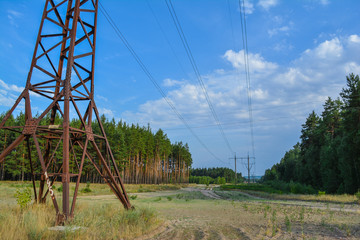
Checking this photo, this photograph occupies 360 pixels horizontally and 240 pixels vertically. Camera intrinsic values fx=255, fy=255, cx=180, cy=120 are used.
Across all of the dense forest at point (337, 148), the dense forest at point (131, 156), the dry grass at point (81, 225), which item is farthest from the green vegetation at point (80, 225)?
the dense forest at point (131, 156)

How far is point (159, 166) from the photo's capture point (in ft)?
287

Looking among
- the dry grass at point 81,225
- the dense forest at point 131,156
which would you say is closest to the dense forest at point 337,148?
the dry grass at point 81,225

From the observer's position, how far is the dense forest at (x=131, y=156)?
174 ft

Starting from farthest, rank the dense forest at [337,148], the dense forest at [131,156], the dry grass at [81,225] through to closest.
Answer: the dense forest at [131,156] → the dense forest at [337,148] → the dry grass at [81,225]

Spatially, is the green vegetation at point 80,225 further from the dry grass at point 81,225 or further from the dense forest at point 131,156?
the dense forest at point 131,156

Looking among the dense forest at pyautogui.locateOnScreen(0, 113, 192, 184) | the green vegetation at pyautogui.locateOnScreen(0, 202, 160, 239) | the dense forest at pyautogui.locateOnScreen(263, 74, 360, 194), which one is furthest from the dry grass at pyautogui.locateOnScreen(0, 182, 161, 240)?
the dense forest at pyautogui.locateOnScreen(0, 113, 192, 184)

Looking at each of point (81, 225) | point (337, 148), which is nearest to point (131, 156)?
point (337, 148)

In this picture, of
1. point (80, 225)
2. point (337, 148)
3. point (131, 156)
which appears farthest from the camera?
point (131, 156)

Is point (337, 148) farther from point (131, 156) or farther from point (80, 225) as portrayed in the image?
point (131, 156)

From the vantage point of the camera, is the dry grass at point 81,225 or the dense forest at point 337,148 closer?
the dry grass at point 81,225

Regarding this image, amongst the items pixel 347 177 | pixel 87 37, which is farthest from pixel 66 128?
pixel 347 177

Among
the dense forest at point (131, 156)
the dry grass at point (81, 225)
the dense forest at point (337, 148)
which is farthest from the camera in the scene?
the dense forest at point (131, 156)

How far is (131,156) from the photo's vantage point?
7381 centimetres

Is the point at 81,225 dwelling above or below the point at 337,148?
below
